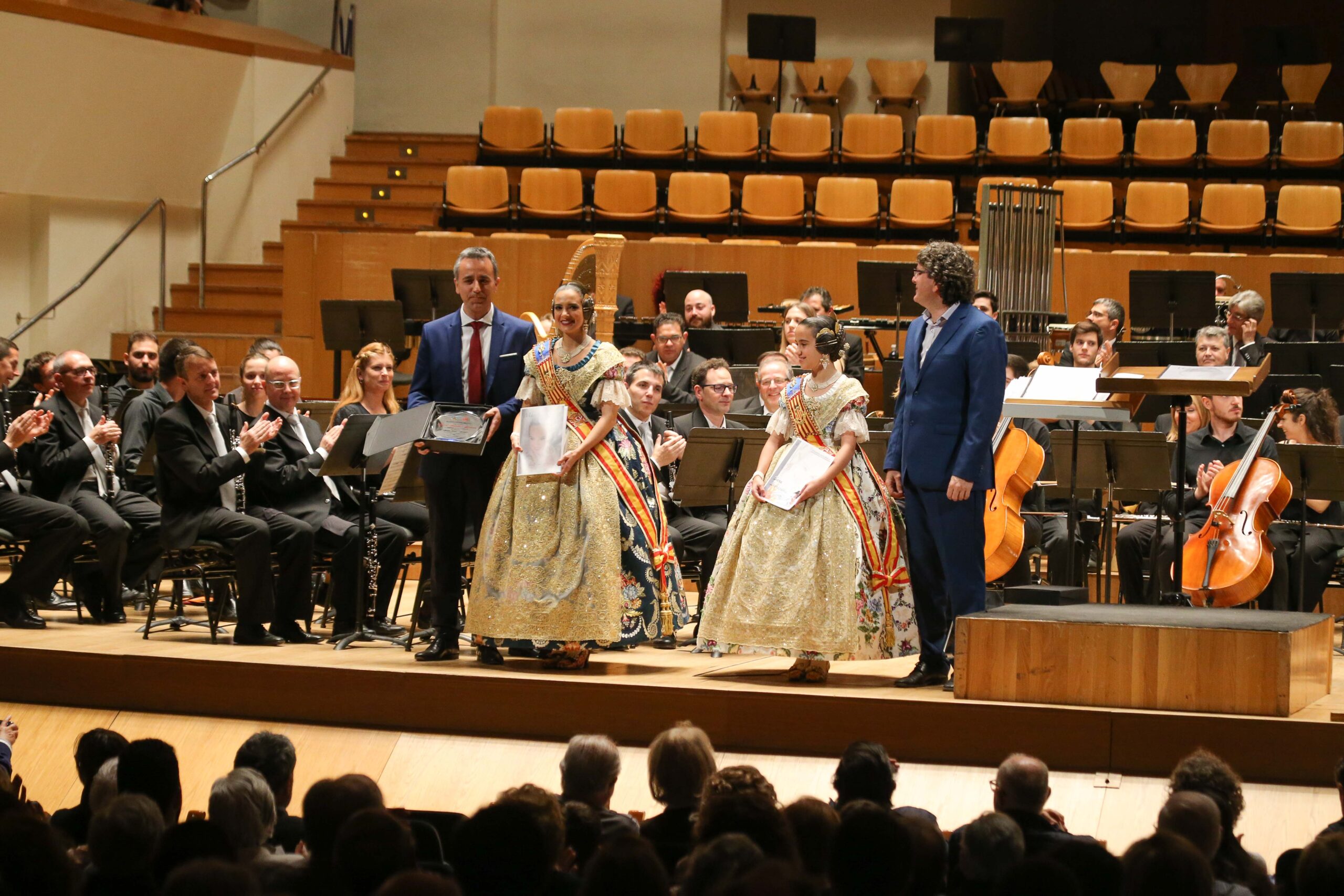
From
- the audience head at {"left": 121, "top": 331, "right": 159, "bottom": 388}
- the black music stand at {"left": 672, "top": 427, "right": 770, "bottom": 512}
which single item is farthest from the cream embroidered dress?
the audience head at {"left": 121, "top": 331, "right": 159, "bottom": 388}

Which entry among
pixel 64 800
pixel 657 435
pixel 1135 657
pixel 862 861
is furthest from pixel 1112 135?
pixel 862 861

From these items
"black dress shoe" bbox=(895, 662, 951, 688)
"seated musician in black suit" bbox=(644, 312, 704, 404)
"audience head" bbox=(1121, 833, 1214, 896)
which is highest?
"seated musician in black suit" bbox=(644, 312, 704, 404)

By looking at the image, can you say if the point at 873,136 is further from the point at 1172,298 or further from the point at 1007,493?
the point at 1007,493

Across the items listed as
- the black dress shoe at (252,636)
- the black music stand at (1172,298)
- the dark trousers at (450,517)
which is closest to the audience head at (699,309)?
the black music stand at (1172,298)

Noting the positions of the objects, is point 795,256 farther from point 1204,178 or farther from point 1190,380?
point 1190,380

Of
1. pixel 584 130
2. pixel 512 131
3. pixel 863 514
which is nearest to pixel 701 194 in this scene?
pixel 584 130

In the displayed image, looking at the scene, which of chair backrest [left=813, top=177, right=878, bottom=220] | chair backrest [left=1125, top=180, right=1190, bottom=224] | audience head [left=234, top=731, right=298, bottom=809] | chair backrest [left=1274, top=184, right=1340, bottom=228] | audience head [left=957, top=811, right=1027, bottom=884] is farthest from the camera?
chair backrest [left=813, top=177, right=878, bottom=220]

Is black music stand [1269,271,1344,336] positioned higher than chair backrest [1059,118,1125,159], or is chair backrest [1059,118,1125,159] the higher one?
chair backrest [1059,118,1125,159]

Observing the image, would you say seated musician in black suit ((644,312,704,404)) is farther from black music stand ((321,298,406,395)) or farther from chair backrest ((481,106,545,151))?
chair backrest ((481,106,545,151))

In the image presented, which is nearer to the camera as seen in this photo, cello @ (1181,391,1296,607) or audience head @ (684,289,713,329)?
cello @ (1181,391,1296,607)

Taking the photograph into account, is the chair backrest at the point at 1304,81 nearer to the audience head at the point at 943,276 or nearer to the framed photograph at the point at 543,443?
the audience head at the point at 943,276

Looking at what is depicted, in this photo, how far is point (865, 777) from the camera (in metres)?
3.14

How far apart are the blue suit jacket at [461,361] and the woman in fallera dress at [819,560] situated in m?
0.88

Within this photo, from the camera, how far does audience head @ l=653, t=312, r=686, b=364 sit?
7.82 meters
